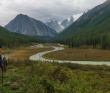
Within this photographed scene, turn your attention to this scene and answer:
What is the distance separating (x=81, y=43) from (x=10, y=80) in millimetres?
130525

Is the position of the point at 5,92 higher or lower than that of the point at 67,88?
lower

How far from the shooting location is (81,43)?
13750 cm

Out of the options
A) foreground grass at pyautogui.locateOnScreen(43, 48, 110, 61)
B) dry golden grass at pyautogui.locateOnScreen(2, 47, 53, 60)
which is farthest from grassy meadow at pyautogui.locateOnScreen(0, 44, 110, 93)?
dry golden grass at pyautogui.locateOnScreen(2, 47, 53, 60)

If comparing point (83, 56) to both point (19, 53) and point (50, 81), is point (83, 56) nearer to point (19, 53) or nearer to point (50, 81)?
point (19, 53)

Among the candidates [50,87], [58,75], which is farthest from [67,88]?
[58,75]

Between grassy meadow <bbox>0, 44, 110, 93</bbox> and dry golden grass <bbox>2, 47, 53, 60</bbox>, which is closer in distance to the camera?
grassy meadow <bbox>0, 44, 110, 93</bbox>

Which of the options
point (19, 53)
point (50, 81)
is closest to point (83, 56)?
point (19, 53)

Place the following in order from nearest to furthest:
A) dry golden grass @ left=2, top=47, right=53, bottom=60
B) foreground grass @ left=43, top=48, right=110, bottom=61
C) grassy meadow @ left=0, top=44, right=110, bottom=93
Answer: grassy meadow @ left=0, top=44, right=110, bottom=93
foreground grass @ left=43, top=48, right=110, bottom=61
dry golden grass @ left=2, top=47, right=53, bottom=60

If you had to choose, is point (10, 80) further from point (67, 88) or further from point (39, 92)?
point (67, 88)

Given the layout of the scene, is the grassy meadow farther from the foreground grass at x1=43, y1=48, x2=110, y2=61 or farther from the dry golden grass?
the dry golden grass

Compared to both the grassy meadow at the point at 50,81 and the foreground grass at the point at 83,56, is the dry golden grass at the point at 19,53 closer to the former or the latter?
the foreground grass at the point at 83,56

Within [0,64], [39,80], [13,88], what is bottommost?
[13,88]

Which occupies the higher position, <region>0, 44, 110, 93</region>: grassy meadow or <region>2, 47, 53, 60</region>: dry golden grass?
<region>0, 44, 110, 93</region>: grassy meadow

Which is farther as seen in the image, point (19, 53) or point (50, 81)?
point (19, 53)
